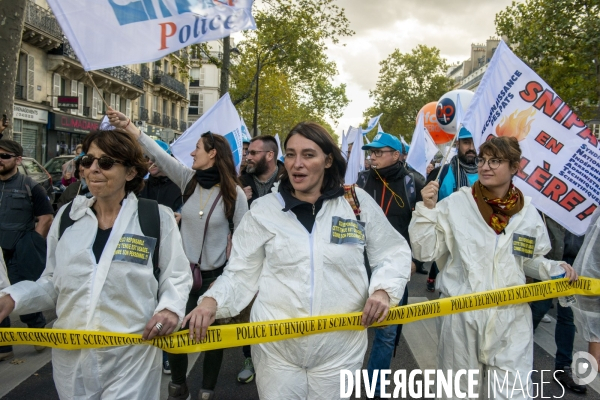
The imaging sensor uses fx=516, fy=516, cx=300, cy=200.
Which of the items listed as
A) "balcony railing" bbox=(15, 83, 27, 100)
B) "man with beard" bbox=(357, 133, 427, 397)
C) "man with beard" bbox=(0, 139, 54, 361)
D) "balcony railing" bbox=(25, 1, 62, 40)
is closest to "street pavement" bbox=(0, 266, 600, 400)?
"man with beard" bbox=(0, 139, 54, 361)

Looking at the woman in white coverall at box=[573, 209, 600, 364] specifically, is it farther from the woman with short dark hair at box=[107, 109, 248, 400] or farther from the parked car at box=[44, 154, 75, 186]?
the parked car at box=[44, 154, 75, 186]

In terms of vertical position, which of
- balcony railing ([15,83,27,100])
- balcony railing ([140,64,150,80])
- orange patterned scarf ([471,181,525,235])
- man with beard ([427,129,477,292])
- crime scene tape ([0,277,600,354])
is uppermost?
balcony railing ([140,64,150,80])

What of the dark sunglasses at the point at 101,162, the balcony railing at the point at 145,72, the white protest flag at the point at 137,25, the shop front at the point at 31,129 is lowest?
the dark sunglasses at the point at 101,162

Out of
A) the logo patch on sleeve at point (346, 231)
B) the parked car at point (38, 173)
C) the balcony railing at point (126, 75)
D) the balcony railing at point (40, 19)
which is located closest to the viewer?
the logo patch on sleeve at point (346, 231)

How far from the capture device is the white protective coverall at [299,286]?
7.64 ft

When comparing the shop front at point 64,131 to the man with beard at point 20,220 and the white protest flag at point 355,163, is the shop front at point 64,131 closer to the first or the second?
the white protest flag at point 355,163

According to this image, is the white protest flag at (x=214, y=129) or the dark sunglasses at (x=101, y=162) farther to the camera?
the white protest flag at (x=214, y=129)

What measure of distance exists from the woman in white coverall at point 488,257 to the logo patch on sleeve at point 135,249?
1.44 m

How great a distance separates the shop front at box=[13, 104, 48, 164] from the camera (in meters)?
→ 23.1

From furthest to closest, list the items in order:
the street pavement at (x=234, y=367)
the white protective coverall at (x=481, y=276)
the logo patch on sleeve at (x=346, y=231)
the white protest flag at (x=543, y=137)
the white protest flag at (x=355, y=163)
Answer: the white protest flag at (x=355, y=163) → the street pavement at (x=234, y=367) → the white protest flag at (x=543, y=137) → the white protective coverall at (x=481, y=276) → the logo patch on sleeve at (x=346, y=231)

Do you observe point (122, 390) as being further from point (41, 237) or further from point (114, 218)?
point (41, 237)

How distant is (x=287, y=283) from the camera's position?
234 cm

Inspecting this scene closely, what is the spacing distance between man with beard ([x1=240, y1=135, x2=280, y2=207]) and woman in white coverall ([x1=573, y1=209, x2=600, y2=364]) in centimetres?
295

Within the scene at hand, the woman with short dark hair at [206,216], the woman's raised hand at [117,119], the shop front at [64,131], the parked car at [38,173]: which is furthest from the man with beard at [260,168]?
the shop front at [64,131]
